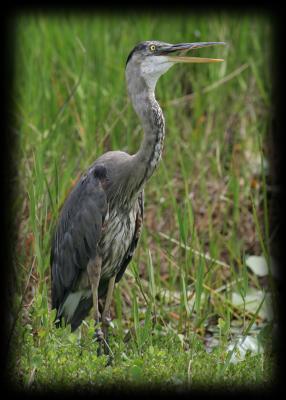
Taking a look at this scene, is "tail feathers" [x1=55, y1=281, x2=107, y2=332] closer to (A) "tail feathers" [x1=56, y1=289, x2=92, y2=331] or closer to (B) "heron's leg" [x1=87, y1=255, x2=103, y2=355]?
(A) "tail feathers" [x1=56, y1=289, x2=92, y2=331]

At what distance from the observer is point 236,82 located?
252 inches

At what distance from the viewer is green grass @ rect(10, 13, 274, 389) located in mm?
3631

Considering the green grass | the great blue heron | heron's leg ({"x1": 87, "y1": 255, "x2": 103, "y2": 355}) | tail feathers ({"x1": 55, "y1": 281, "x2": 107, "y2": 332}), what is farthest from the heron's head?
tail feathers ({"x1": 55, "y1": 281, "x2": 107, "y2": 332})

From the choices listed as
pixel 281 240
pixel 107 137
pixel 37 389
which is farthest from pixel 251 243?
pixel 37 389

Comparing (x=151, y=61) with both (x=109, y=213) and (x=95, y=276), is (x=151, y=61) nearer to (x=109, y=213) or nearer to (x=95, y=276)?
(x=109, y=213)

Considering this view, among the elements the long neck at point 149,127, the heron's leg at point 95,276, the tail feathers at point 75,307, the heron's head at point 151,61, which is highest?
the heron's head at point 151,61

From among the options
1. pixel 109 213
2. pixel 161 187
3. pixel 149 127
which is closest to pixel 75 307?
pixel 109 213

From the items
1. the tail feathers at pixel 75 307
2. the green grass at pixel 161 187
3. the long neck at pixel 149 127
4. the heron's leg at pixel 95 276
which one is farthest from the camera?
the tail feathers at pixel 75 307

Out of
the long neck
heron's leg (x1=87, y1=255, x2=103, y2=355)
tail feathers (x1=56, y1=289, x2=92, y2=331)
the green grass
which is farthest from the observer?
tail feathers (x1=56, y1=289, x2=92, y2=331)

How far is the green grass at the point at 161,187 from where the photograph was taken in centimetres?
363

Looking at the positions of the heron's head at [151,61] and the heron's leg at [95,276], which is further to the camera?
the heron's leg at [95,276]

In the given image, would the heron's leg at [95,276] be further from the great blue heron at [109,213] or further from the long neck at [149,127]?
the long neck at [149,127]

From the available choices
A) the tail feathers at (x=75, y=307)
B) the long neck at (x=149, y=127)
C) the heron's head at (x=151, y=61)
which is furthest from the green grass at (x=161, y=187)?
the heron's head at (x=151, y=61)

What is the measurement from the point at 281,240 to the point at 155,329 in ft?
5.20
